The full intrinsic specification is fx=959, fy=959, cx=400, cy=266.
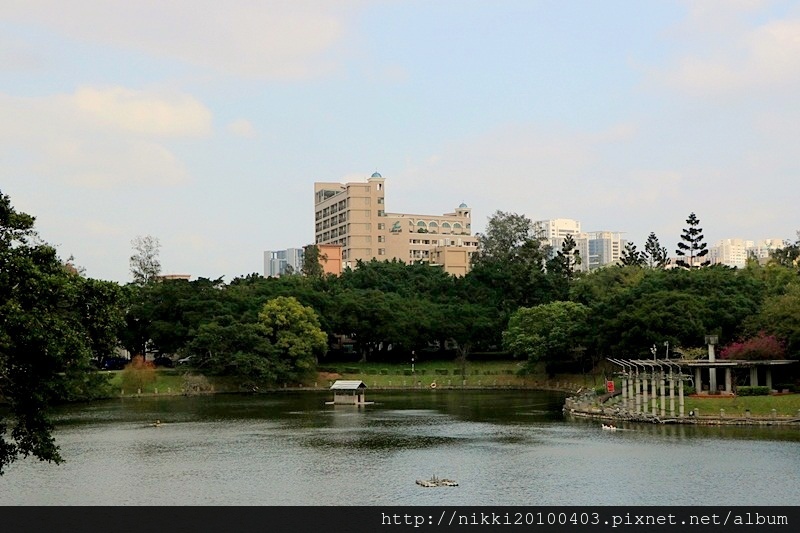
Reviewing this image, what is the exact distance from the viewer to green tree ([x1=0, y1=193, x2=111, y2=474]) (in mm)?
27609

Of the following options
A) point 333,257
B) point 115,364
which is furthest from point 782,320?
point 333,257

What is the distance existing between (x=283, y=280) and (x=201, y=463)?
229 feet

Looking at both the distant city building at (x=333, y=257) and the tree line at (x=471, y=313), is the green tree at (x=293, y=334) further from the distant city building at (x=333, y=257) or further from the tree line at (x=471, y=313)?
the distant city building at (x=333, y=257)

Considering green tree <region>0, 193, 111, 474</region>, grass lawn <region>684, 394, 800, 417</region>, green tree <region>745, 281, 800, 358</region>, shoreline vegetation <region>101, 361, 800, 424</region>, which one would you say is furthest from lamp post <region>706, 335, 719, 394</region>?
green tree <region>0, 193, 111, 474</region>

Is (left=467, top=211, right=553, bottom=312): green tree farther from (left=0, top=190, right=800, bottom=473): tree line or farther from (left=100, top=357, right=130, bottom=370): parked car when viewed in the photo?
(left=100, top=357, right=130, bottom=370): parked car

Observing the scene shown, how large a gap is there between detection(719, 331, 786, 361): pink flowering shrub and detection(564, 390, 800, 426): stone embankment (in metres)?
9.01

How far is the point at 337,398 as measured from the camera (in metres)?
79.5

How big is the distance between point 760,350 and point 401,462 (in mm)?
33317

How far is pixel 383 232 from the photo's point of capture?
169500mm

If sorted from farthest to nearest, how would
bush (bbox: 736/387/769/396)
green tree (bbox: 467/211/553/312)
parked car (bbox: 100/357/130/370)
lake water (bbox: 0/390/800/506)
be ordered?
green tree (bbox: 467/211/553/312) < parked car (bbox: 100/357/130/370) < bush (bbox: 736/387/769/396) < lake water (bbox: 0/390/800/506)

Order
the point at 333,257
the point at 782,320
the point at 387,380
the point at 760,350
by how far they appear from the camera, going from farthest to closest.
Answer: the point at 333,257 → the point at 387,380 → the point at 782,320 → the point at 760,350

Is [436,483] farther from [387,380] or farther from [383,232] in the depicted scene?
[383,232]

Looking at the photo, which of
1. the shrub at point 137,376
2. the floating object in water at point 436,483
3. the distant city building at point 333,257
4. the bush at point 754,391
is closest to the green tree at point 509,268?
the distant city building at point 333,257

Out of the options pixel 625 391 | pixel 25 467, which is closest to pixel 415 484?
pixel 25 467
